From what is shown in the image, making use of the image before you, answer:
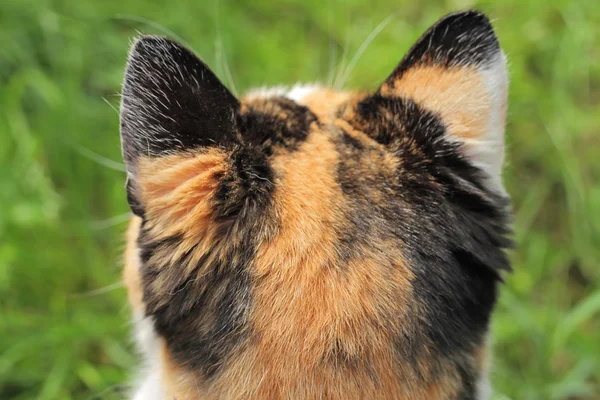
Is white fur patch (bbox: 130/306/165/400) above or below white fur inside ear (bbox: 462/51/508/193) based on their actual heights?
below

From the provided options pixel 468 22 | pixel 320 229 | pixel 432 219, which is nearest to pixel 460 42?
pixel 468 22

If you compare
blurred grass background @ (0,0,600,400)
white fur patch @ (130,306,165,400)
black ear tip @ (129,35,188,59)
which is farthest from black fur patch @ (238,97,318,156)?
blurred grass background @ (0,0,600,400)

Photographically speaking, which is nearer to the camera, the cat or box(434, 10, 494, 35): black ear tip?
the cat

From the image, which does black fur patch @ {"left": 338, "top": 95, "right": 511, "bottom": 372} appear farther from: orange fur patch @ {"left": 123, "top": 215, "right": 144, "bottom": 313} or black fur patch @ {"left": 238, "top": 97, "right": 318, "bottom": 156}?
orange fur patch @ {"left": 123, "top": 215, "right": 144, "bottom": 313}

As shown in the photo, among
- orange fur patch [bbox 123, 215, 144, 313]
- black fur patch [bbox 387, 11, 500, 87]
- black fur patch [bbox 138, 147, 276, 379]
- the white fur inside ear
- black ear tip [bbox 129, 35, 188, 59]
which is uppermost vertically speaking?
black fur patch [bbox 387, 11, 500, 87]

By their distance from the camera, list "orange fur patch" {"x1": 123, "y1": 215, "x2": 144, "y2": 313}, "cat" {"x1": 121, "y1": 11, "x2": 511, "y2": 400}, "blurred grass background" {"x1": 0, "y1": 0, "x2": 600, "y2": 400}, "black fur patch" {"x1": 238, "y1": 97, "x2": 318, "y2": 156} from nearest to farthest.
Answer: "cat" {"x1": 121, "y1": 11, "x2": 511, "y2": 400} < "black fur patch" {"x1": 238, "y1": 97, "x2": 318, "y2": 156} < "orange fur patch" {"x1": 123, "y1": 215, "x2": 144, "y2": 313} < "blurred grass background" {"x1": 0, "y1": 0, "x2": 600, "y2": 400}

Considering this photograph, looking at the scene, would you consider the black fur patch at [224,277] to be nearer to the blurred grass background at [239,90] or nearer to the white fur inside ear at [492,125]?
the white fur inside ear at [492,125]

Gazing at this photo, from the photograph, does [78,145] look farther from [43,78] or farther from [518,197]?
[518,197]
